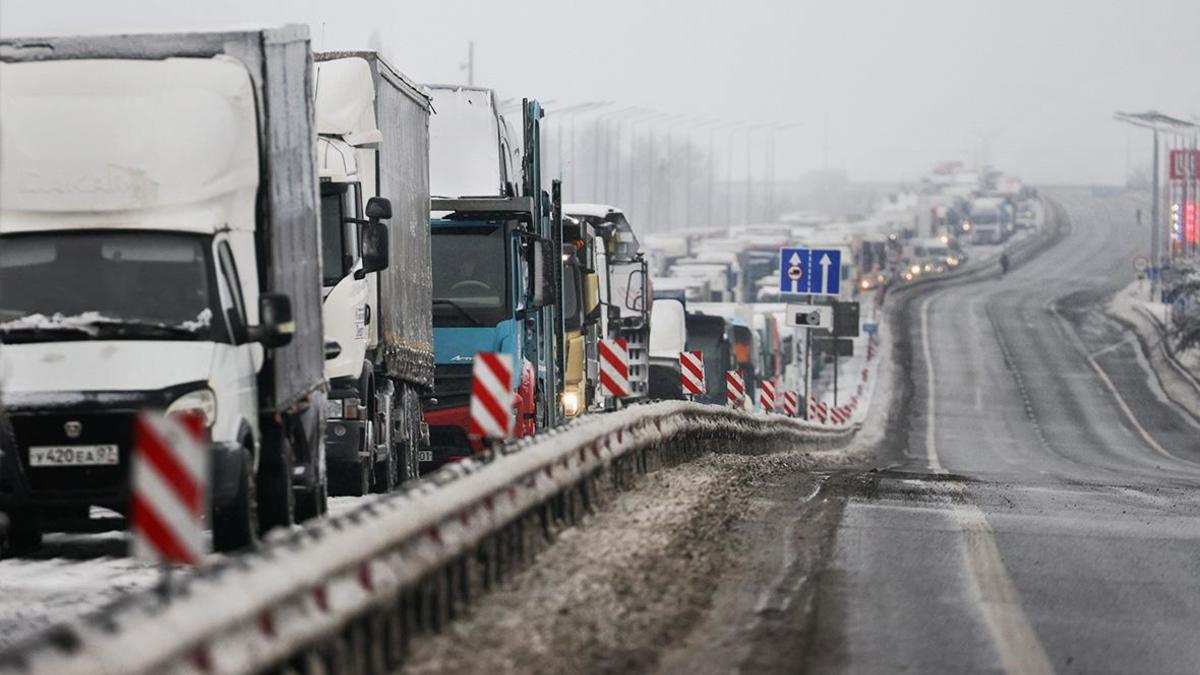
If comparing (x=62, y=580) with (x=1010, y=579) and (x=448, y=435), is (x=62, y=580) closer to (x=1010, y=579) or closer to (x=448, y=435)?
(x=1010, y=579)

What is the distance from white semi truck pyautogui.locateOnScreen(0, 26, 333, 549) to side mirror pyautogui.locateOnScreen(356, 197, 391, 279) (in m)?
3.42

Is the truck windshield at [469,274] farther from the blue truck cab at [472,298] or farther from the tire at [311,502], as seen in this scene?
the tire at [311,502]

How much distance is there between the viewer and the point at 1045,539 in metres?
15.0

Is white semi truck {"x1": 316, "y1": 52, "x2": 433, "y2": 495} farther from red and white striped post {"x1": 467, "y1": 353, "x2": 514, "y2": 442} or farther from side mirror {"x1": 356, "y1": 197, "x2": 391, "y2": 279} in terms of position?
red and white striped post {"x1": 467, "y1": 353, "x2": 514, "y2": 442}

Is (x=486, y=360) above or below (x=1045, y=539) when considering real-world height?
above

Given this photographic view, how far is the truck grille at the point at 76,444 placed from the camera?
501 inches

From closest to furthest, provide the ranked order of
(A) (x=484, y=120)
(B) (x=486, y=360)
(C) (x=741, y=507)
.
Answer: (B) (x=486, y=360), (C) (x=741, y=507), (A) (x=484, y=120)

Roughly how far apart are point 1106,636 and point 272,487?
6.38 metres

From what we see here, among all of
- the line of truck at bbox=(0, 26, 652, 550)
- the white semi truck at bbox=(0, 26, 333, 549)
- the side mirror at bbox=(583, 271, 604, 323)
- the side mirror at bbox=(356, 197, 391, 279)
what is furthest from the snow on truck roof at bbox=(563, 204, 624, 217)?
the white semi truck at bbox=(0, 26, 333, 549)

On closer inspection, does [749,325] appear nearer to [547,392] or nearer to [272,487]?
[547,392]

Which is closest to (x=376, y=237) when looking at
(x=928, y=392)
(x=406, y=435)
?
(x=406, y=435)

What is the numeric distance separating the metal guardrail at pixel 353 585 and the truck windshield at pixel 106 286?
1.73 m

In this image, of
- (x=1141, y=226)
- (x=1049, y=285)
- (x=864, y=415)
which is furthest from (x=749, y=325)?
(x=1141, y=226)

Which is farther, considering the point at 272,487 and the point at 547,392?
the point at 547,392
